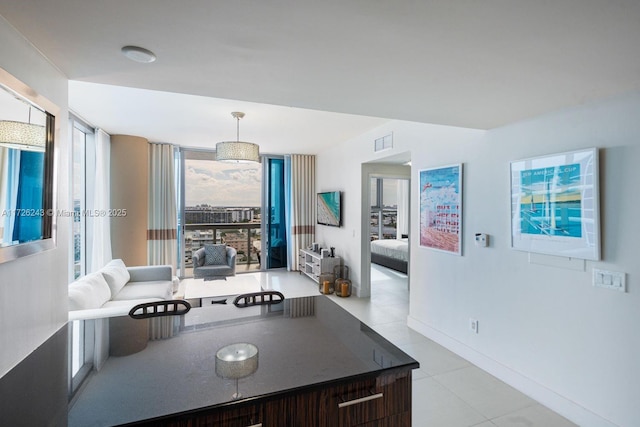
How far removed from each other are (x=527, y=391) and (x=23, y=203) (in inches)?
133

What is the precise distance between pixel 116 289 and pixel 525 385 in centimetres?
432

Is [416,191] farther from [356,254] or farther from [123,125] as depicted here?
[123,125]

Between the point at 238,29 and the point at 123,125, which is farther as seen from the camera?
the point at 123,125

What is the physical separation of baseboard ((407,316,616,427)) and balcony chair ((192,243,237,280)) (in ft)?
11.8

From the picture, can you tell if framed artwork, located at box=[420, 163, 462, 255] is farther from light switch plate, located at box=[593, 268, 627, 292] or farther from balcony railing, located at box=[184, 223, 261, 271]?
balcony railing, located at box=[184, 223, 261, 271]

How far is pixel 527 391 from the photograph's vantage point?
2465mm

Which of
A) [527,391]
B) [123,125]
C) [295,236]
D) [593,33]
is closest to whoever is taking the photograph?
[593,33]

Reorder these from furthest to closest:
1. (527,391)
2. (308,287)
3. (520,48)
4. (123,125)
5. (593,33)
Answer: (308,287) < (123,125) < (527,391) < (520,48) < (593,33)

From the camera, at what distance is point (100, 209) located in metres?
4.77

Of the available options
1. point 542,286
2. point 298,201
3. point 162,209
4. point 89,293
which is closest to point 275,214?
point 298,201

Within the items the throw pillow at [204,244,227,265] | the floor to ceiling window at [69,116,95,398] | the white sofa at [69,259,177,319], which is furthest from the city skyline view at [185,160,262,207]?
the white sofa at [69,259,177,319]

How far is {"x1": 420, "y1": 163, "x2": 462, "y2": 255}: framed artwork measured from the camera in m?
3.12

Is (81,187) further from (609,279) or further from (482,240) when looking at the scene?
(609,279)

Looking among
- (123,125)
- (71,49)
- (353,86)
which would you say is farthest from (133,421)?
(123,125)
